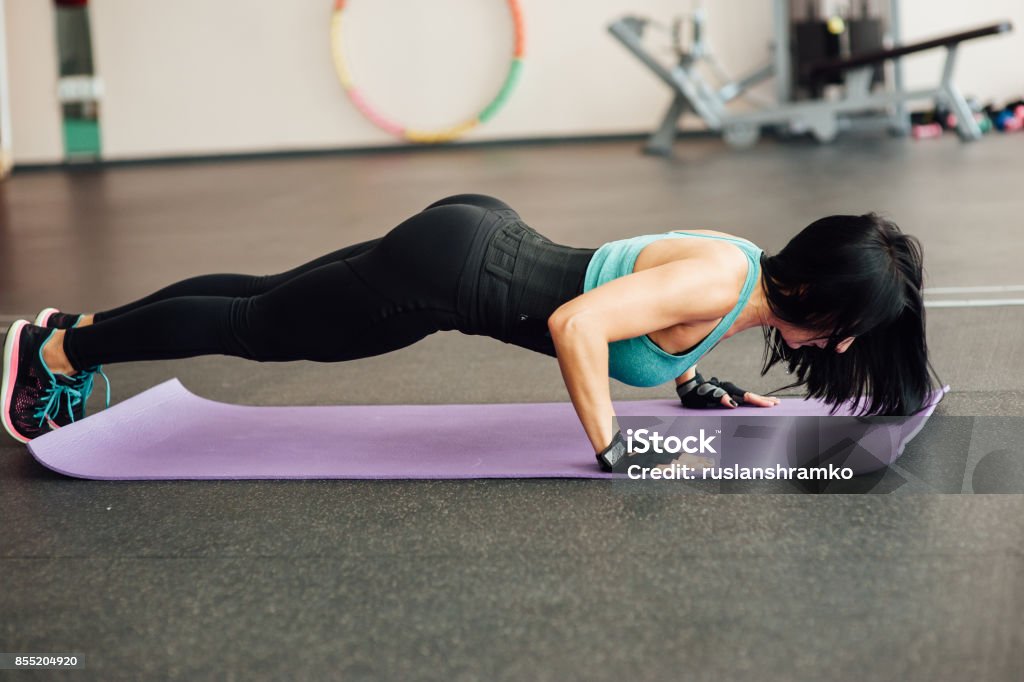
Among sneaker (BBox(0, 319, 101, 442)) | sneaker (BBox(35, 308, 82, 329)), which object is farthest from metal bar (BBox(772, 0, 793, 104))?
sneaker (BBox(0, 319, 101, 442))

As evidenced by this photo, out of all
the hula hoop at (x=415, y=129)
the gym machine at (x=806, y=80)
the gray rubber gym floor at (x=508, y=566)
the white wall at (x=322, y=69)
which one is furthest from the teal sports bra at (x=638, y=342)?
the white wall at (x=322, y=69)

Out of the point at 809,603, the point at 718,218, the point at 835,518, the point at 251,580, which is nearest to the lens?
the point at 809,603

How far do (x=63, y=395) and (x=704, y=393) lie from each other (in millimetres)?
1314

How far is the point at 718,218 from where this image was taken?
4754 mm

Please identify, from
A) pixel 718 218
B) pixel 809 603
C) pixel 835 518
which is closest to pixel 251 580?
pixel 809 603

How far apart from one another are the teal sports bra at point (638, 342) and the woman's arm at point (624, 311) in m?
0.08

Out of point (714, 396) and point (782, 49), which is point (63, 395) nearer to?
point (714, 396)

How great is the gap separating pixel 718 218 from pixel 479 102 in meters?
5.10

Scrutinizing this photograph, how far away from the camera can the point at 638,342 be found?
6.10 feet

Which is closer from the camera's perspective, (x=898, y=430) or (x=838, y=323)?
(x=838, y=323)

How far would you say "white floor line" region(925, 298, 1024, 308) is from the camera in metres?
3.04

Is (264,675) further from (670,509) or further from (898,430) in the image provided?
(898,430)
